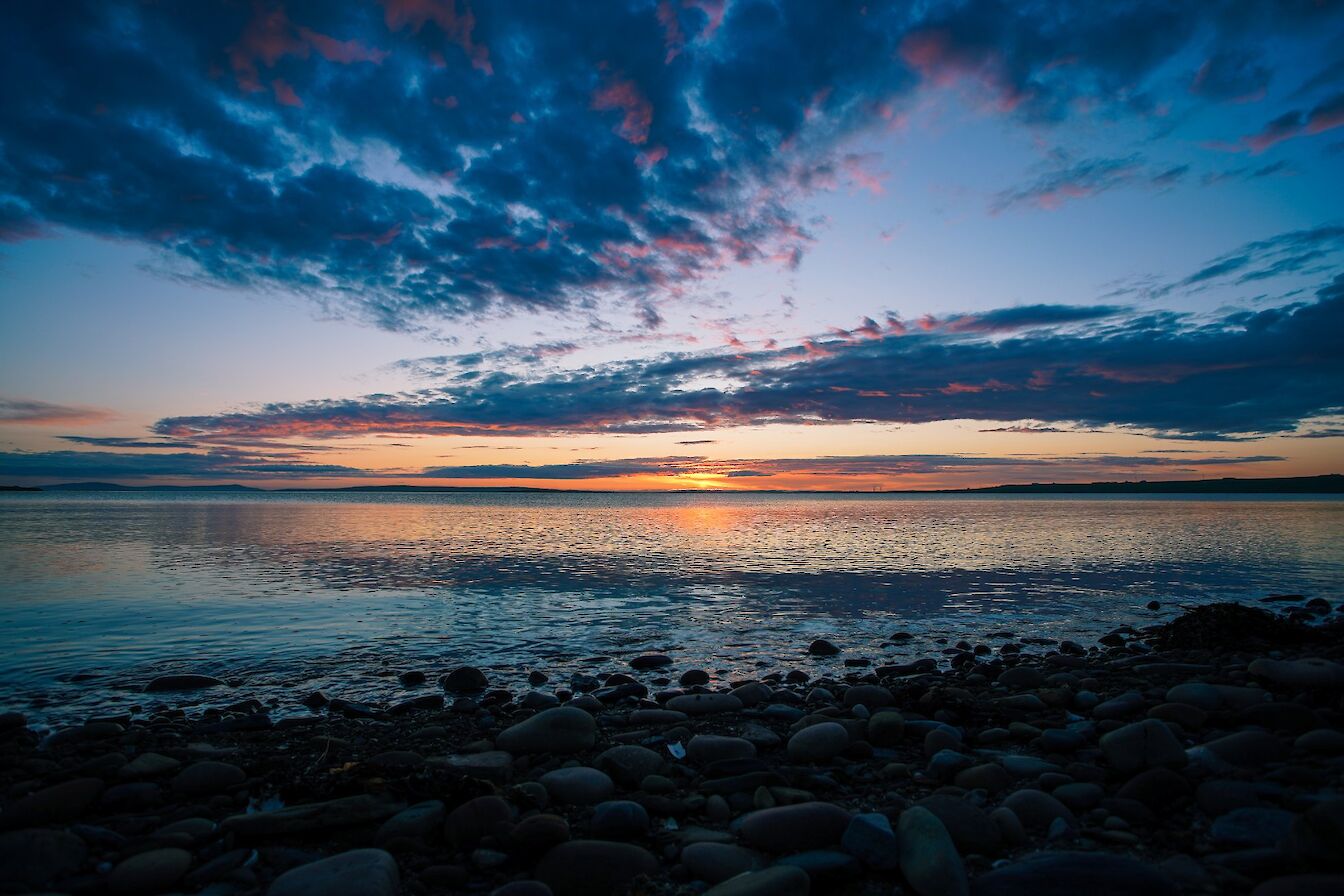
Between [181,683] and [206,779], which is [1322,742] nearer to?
[206,779]

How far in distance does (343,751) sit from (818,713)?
594 centimetres

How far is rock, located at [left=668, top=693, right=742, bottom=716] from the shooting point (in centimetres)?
958

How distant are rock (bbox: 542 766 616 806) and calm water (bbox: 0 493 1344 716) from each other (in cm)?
575

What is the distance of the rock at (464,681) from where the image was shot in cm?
1131

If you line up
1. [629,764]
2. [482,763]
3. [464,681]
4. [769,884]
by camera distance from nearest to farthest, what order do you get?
[769,884], [629,764], [482,763], [464,681]

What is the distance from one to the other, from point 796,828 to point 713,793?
133 cm

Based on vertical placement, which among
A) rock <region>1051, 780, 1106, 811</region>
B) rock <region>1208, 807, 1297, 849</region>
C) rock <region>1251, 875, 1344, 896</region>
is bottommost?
rock <region>1051, 780, 1106, 811</region>

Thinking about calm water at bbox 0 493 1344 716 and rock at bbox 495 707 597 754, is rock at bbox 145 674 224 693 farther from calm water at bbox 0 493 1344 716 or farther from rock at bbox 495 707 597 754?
rock at bbox 495 707 597 754

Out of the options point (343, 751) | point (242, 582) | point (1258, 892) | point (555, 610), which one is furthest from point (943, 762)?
point (242, 582)

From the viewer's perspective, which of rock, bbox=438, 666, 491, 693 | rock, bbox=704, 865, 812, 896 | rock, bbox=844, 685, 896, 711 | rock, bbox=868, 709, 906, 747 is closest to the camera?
rock, bbox=704, 865, 812, 896

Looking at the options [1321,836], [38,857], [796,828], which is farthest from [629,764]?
[1321,836]

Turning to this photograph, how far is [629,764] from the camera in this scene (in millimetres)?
7000

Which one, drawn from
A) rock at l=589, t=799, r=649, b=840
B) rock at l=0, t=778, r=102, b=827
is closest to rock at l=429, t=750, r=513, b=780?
rock at l=589, t=799, r=649, b=840

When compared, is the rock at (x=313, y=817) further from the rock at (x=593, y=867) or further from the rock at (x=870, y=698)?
→ the rock at (x=870, y=698)
